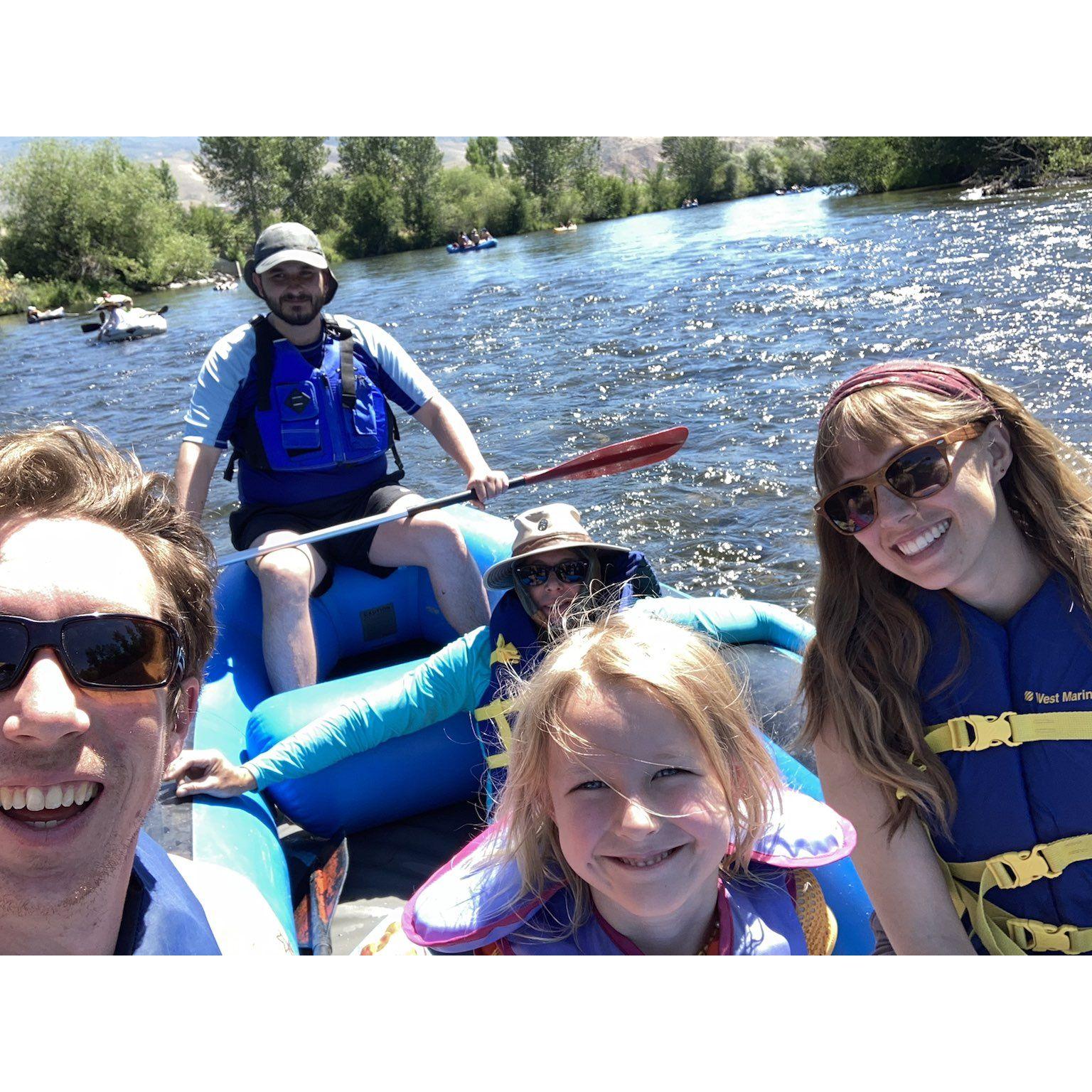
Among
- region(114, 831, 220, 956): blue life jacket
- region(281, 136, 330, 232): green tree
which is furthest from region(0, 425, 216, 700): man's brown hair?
region(281, 136, 330, 232): green tree

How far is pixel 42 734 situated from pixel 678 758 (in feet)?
2.13

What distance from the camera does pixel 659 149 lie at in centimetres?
3028

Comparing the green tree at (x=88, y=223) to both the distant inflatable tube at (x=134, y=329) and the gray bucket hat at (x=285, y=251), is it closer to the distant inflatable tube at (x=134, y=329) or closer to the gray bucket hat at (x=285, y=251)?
the distant inflatable tube at (x=134, y=329)

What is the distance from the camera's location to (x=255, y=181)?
3162cm

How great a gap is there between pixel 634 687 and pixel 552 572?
1.06 meters

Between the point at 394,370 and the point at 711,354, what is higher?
the point at 394,370

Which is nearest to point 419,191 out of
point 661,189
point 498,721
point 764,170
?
point 661,189

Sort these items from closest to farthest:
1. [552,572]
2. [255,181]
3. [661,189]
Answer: [552,572] < [255,181] < [661,189]

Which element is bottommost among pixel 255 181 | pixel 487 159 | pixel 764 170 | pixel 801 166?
pixel 801 166

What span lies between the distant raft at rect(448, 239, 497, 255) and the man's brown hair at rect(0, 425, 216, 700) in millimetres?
24494

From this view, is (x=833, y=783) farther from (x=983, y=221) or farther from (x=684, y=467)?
(x=983, y=221)

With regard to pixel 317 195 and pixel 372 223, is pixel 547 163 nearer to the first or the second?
pixel 372 223

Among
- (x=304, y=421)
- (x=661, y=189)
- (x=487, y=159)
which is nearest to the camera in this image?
(x=304, y=421)
